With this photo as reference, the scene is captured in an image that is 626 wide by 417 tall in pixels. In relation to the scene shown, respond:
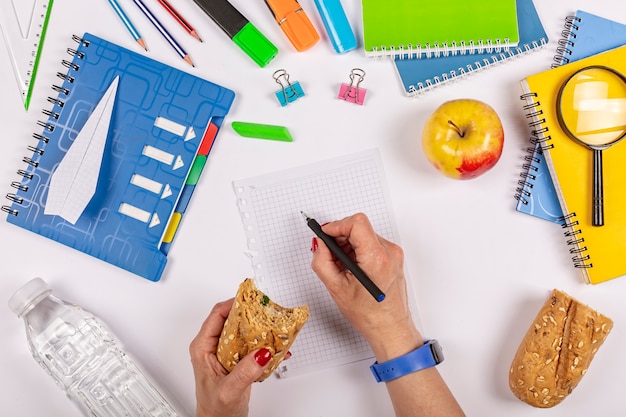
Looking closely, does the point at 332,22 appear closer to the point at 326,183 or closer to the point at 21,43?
the point at 326,183

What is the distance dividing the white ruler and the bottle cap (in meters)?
0.49

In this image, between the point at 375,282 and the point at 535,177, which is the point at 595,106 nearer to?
the point at 535,177

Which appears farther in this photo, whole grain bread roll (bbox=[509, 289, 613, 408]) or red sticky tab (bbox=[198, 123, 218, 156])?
red sticky tab (bbox=[198, 123, 218, 156])

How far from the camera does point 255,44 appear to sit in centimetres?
146

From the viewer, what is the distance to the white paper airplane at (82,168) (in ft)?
4.69

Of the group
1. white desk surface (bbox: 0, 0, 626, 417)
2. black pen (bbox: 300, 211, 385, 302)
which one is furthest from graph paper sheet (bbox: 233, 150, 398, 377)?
black pen (bbox: 300, 211, 385, 302)

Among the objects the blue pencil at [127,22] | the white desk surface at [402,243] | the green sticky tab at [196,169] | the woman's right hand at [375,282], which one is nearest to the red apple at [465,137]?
the white desk surface at [402,243]

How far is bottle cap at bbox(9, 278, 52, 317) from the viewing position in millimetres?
1366

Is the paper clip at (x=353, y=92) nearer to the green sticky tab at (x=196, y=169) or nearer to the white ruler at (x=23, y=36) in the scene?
the green sticky tab at (x=196, y=169)

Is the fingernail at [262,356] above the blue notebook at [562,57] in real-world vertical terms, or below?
below

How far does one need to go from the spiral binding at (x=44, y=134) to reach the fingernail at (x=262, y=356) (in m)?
0.80

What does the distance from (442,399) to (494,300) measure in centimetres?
30

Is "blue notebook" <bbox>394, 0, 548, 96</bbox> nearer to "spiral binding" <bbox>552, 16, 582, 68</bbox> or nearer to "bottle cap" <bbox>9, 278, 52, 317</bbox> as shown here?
"spiral binding" <bbox>552, 16, 582, 68</bbox>

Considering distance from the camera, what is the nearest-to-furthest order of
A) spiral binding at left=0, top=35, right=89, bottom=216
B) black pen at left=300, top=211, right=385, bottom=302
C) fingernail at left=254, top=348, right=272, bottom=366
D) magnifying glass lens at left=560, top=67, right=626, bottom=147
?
fingernail at left=254, top=348, right=272, bottom=366 < black pen at left=300, top=211, right=385, bottom=302 < magnifying glass lens at left=560, top=67, right=626, bottom=147 < spiral binding at left=0, top=35, right=89, bottom=216
